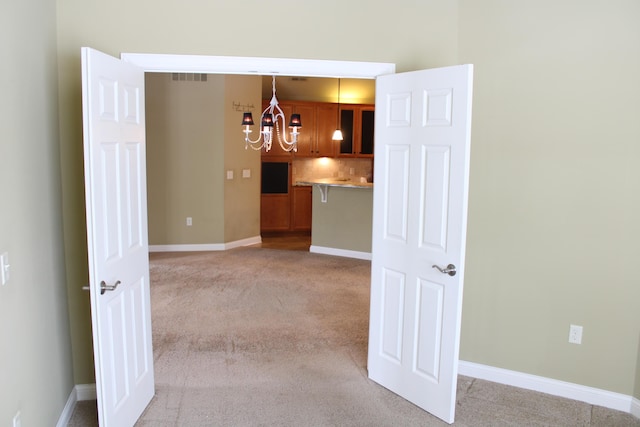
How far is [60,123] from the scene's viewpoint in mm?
2943

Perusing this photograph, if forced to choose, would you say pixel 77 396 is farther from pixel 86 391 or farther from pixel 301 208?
pixel 301 208

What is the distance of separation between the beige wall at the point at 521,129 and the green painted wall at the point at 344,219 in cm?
359

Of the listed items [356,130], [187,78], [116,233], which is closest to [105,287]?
[116,233]

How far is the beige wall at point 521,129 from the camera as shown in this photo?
9.86 ft

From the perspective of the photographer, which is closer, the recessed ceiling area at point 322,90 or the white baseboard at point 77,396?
the white baseboard at point 77,396

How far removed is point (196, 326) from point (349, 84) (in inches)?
253

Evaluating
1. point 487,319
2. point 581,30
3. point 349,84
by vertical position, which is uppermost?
point 349,84

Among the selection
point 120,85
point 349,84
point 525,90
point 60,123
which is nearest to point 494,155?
point 525,90

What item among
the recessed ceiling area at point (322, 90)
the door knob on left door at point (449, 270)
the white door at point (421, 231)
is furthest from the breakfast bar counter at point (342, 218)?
the door knob on left door at point (449, 270)

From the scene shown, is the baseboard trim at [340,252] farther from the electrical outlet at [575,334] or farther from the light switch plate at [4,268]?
the light switch plate at [4,268]

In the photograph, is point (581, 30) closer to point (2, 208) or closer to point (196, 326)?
point (2, 208)

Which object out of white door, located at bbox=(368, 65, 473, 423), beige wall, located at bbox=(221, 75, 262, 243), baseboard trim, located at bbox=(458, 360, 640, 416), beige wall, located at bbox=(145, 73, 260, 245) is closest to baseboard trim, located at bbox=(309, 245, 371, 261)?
beige wall, located at bbox=(221, 75, 262, 243)

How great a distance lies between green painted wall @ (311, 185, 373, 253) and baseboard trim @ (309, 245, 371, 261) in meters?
0.04

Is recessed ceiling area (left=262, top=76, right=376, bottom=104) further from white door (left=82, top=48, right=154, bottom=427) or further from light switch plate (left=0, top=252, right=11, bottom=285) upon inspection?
light switch plate (left=0, top=252, right=11, bottom=285)
